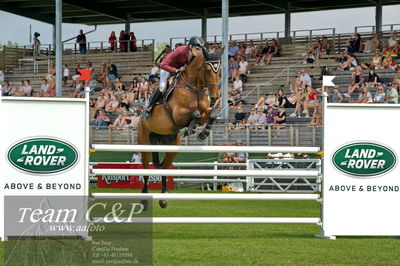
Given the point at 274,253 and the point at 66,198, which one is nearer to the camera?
the point at 274,253

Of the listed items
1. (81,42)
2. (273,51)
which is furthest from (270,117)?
(81,42)

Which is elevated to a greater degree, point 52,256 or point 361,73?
point 361,73

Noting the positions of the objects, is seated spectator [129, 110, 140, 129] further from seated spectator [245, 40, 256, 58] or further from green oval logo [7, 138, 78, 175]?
green oval logo [7, 138, 78, 175]

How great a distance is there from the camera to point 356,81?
25672 millimetres

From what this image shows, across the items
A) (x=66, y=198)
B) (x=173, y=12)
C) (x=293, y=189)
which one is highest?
(x=173, y=12)

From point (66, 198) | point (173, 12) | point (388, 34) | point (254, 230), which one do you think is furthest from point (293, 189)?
point (173, 12)

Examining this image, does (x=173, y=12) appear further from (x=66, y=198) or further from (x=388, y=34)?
(x=66, y=198)

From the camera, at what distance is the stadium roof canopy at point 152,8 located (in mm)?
38688

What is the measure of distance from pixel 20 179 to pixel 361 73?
60.8ft

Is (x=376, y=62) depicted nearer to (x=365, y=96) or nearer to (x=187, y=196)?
(x=365, y=96)

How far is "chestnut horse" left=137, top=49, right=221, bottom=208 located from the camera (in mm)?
11719

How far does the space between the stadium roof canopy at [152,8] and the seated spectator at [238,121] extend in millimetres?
11369

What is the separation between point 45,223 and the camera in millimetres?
8711

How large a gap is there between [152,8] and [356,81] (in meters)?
18.7
